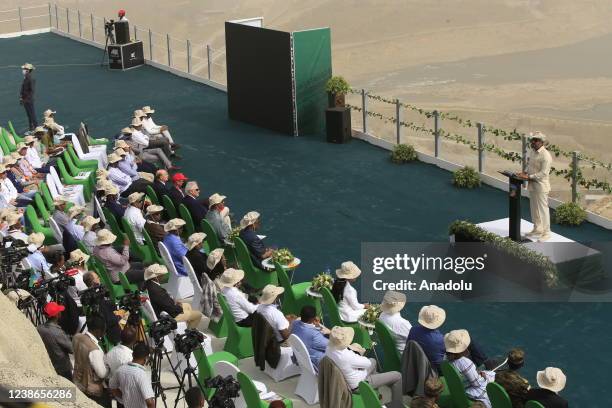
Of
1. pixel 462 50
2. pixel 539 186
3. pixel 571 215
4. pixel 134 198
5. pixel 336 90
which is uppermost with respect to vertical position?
pixel 336 90

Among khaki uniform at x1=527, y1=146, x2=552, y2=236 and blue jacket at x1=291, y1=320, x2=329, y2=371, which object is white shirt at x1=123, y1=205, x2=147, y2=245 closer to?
blue jacket at x1=291, y1=320, x2=329, y2=371

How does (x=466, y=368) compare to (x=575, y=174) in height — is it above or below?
below

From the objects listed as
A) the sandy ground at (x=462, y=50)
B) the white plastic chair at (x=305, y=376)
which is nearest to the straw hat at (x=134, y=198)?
the white plastic chair at (x=305, y=376)

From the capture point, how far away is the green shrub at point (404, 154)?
2106 centimetres

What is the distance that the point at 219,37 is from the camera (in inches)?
3519

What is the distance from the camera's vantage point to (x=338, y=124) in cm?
2234

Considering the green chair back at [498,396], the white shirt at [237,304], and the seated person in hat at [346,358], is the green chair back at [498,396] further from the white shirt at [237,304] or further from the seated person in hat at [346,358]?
the white shirt at [237,304]

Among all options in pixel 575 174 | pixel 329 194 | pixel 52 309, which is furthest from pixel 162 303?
pixel 575 174

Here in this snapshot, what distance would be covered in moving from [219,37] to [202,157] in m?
68.5

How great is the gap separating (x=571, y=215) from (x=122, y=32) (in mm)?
17274

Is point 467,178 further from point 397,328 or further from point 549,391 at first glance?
point 549,391

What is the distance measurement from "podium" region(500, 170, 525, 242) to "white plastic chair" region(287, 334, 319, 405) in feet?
16.6

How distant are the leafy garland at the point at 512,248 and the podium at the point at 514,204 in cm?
20

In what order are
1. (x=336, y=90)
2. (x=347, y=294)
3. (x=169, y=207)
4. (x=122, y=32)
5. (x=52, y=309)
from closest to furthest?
(x=52, y=309)
(x=347, y=294)
(x=169, y=207)
(x=336, y=90)
(x=122, y=32)
